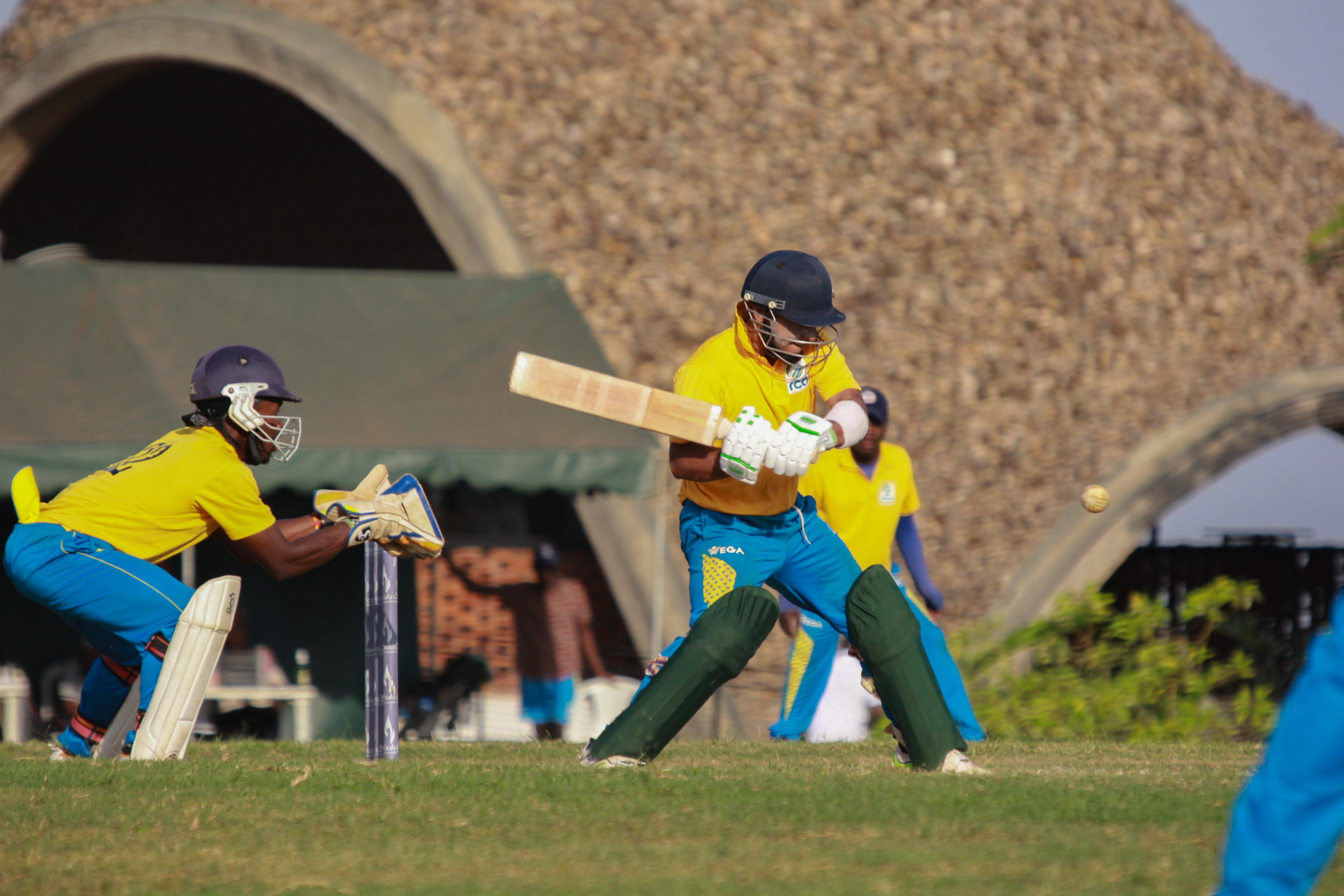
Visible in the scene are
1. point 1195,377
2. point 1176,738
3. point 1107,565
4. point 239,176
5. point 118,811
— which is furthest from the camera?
point 239,176

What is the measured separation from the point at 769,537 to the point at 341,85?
8.80 m

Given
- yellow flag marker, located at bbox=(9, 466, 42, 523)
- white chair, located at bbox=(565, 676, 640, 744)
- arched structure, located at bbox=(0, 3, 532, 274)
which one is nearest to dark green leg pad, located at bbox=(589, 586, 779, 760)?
yellow flag marker, located at bbox=(9, 466, 42, 523)

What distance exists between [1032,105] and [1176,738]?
7.52 meters

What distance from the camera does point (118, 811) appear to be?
431 cm

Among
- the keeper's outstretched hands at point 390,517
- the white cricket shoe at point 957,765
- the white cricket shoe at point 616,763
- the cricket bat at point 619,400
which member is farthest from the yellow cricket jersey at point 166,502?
the white cricket shoe at point 957,765

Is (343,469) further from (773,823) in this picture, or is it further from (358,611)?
(773,823)

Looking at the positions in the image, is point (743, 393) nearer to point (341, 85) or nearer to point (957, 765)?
point (957, 765)

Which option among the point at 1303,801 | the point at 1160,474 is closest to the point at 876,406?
the point at 1303,801

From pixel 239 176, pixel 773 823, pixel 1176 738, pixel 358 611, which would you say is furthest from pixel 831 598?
pixel 239 176

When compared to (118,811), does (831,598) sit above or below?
above

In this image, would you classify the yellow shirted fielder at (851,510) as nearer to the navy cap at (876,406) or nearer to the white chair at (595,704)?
the navy cap at (876,406)

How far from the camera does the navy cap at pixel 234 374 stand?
5.79 meters

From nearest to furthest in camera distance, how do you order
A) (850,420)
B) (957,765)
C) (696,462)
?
(957,765)
(696,462)
(850,420)

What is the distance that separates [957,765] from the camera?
496 centimetres
